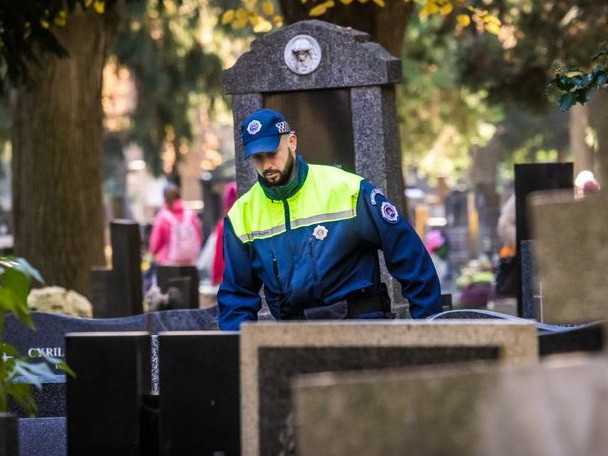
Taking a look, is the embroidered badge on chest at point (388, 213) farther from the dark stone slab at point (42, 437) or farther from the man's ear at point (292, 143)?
the dark stone slab at point (42, 437)

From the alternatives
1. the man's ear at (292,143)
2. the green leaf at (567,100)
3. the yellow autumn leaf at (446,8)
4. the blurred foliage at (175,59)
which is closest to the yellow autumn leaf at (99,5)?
the yellow autumn leaf at (446,8)

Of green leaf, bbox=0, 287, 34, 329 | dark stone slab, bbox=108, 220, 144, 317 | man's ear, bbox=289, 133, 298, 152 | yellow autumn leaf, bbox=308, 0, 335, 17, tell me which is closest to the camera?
green leaf, bbox=0, 287, 34, 329

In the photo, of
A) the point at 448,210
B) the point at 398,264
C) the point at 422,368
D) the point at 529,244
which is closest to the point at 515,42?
the point at 448,210

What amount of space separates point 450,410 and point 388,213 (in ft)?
12.3

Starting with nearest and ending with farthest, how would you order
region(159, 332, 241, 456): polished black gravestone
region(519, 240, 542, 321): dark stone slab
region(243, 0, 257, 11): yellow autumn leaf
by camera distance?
region(159, 332, 241, 456): polished black gravestone, region(519, 240, 542, 321): dark stone slab, region(243, 0, 257, 11): yellow autumn leaf

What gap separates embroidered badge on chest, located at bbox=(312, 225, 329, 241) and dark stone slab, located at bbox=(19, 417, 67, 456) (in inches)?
54.4

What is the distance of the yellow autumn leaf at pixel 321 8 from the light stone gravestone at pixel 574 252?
390 inches

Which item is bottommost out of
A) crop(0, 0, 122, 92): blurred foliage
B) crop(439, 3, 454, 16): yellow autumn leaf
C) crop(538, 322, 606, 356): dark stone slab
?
crop(538, 322, 606, 356): dark stone slab

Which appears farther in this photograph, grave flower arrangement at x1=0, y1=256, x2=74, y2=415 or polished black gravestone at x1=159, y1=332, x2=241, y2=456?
polished black gravestone at x1=159, y1=332, x2=241, y2=456

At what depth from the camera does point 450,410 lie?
4051mm

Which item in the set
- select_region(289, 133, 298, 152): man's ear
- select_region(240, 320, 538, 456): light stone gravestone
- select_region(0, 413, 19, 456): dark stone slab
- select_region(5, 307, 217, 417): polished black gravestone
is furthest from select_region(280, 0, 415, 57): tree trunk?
select_region(0, 413, 19, 456): dark stone slab

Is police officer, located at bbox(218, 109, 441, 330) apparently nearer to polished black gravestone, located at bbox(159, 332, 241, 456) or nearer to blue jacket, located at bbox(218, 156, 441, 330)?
blue jacket, located at bbox(218, 156, 441, 330)

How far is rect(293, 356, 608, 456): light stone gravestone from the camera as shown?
383 cm

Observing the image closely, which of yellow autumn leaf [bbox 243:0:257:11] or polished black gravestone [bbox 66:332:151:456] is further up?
yellow autumn leaf [bbox 243:0:257:11]
